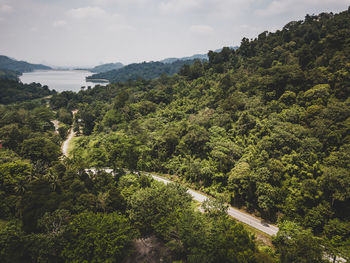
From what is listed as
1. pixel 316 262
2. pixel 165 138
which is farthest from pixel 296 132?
pixel 165 138

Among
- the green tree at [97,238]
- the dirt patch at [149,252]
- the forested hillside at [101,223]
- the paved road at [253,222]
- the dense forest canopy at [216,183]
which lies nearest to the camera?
the forested hillside at [101,223]

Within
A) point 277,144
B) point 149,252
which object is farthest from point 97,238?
point 277,144

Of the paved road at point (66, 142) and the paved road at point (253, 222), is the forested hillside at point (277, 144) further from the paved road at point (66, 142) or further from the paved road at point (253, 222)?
the paved road at point (66, 142)

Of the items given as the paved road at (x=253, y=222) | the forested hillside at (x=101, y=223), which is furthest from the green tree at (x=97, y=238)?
the paved road at (x=253, y=222)

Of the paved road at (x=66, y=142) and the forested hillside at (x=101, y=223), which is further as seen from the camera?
the paved road at (x=66, y=142)

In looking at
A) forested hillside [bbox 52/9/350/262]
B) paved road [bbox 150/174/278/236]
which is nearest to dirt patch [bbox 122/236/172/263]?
paved road [bbox 150/174/278/236]

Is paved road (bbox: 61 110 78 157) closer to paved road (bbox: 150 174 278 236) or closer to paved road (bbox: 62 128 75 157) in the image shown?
paved road (bbox: 62 128 75 157)
